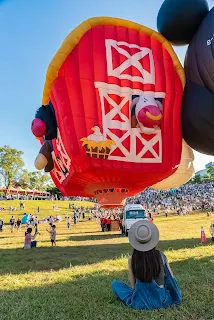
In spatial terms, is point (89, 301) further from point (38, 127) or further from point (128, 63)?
point (128, 63)

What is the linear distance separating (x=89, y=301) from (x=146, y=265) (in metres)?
1.15

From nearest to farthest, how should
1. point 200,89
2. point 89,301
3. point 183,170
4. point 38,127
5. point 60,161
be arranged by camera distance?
point 89,301 → point 200,89 → point 38,127 → point 60,161 → point 183,170

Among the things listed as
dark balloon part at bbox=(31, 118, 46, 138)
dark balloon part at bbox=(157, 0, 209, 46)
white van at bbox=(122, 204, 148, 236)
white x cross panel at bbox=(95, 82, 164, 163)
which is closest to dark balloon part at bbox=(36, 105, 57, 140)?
dark balloon part at bbox=(31, 118, 46, 138)

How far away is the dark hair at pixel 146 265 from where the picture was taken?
4.52m

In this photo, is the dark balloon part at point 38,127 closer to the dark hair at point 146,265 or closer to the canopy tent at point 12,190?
the dark hair at point 146,265

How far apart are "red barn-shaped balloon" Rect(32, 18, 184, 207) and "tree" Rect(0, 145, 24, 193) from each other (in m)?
60.1

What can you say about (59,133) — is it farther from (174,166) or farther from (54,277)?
(54,277)

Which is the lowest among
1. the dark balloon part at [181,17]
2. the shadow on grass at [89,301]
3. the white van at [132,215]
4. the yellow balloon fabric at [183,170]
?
the shadow on grass at [89,301]

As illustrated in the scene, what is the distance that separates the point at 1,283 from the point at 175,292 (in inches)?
142

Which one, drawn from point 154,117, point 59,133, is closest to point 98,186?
point 59,133

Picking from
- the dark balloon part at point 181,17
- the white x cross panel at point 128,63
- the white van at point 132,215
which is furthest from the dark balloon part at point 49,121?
the white van at point 132,215

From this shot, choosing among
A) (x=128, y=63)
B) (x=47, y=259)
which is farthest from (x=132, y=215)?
(x=128, y=63)

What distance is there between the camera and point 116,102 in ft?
17.3

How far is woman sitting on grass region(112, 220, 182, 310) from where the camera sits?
452 centimetres
